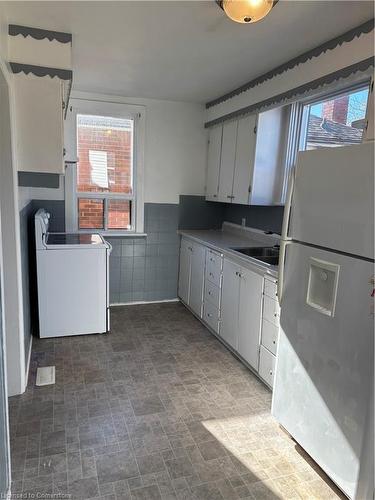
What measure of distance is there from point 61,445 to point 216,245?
210 centimetres

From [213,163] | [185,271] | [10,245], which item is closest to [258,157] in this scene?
[213,163]

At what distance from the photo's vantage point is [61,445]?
1992 mm

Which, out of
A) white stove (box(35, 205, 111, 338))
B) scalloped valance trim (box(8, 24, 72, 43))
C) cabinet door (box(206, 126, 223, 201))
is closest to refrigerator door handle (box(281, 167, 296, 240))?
scalloped valance trim (box(8, 24, 72, 43))

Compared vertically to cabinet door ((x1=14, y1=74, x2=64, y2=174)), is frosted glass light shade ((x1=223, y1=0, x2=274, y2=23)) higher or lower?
higher

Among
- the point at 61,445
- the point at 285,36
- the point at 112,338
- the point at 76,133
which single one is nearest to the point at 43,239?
the point at 112,338

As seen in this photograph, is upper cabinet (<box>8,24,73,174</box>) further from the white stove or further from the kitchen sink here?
the kitchen sink

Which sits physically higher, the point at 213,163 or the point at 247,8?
the point at 247,8

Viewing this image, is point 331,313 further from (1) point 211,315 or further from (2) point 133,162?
(2) point 133,162

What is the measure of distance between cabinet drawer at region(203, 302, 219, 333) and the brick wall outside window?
1497 millimetres

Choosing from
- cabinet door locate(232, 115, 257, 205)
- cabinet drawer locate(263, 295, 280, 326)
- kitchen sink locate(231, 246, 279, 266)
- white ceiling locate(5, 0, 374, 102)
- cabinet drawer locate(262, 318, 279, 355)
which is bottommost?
cabinet drawer locate(262, 318, 279, 355)

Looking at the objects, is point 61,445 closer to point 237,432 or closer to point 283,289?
point 237,432

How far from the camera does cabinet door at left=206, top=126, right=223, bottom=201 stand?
4052mm

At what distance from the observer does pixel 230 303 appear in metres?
3.16

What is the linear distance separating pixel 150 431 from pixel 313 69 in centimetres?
261
